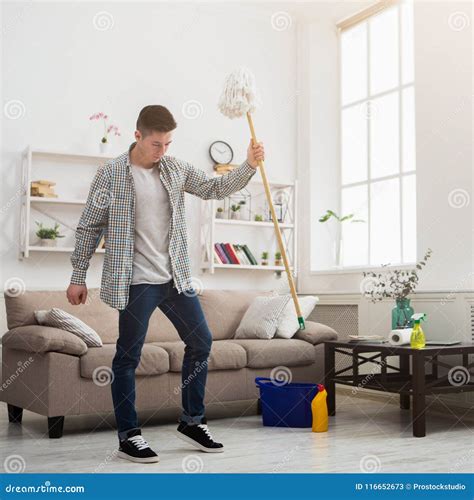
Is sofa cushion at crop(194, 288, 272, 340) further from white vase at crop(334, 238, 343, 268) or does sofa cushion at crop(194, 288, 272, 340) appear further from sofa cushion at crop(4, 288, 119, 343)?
white vase at crop(334, 238, 343, 268)

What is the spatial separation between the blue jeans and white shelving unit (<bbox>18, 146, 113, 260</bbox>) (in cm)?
219

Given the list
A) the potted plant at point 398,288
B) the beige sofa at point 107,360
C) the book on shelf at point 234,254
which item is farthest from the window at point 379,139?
the beige sofa at point 107,360

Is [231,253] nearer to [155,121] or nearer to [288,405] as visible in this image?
[288,405]

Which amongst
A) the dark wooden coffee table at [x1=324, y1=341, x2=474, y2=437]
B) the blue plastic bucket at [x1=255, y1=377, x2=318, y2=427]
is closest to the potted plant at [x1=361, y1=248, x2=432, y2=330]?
the dark wooden coffee table at [x1=324, y1=341, x2=474, y2=437]

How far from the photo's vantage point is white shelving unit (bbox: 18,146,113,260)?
477 centimetres

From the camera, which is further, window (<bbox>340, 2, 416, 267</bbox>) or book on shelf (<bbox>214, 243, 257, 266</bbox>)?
book on shelf (<bbox>214, 243, 257, 266</bbox>)

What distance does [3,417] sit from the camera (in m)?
4.19

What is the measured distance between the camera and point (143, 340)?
280 cm

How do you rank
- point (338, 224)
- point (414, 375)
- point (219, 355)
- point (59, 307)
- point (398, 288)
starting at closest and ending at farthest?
1. point (414, 375)
2. point (219, 355)
3. point (59, 307)
4. point (398, 288)
5. point (338, 224)

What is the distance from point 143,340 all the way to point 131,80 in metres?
3.07

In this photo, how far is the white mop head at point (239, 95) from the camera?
3.03m

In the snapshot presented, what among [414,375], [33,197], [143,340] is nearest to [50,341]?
[143,340]

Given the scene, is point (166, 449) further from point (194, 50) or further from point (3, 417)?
point (194, 50)
